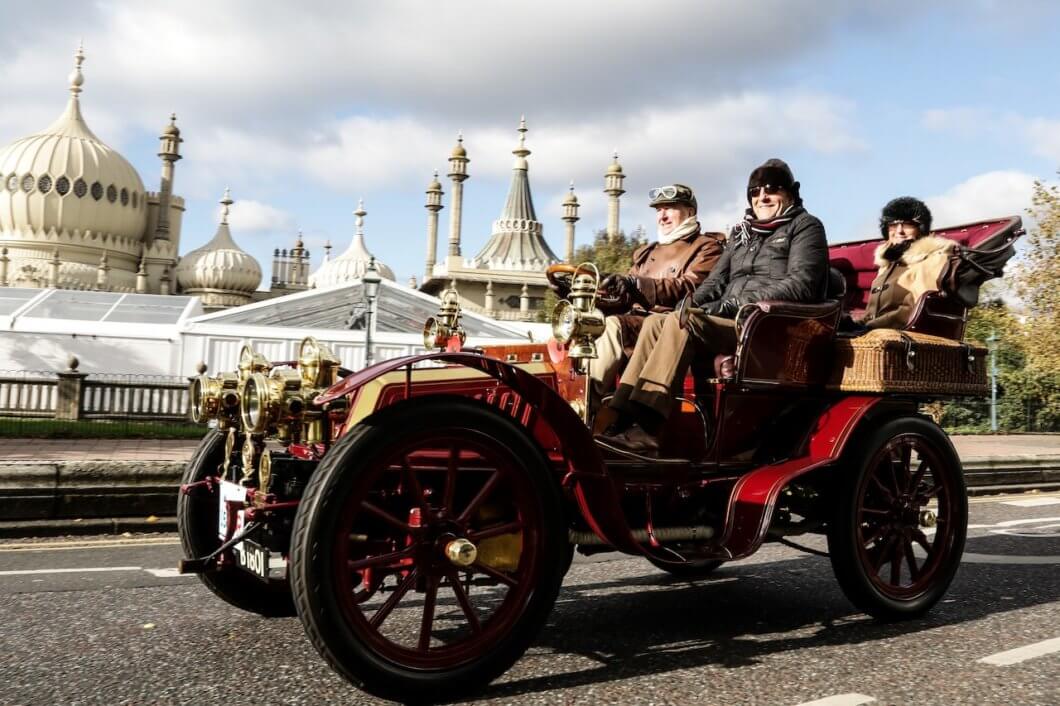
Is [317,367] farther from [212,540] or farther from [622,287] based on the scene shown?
[622,287]

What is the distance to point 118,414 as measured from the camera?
2141cm

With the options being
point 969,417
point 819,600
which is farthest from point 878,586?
point 969,417

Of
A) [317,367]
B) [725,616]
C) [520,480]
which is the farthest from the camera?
[725,616]

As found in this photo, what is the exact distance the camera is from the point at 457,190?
81.7 m

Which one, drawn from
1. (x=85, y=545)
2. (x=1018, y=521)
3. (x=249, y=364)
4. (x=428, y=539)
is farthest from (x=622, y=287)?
(x=1018, y=521)

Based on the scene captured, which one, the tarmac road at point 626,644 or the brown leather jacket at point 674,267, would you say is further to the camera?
the brown leather jacket at point 674,267

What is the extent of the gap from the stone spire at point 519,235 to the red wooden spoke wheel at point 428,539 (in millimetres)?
75914

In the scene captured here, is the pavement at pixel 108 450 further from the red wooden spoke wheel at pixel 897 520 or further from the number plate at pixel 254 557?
the number plate at pixel 254 557

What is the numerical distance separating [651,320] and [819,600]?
1852 mm

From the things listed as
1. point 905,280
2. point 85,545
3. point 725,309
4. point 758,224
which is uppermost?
point 758,224

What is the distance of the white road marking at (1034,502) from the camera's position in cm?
1002

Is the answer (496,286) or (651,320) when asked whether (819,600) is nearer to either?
(651,320)

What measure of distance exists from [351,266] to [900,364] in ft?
254

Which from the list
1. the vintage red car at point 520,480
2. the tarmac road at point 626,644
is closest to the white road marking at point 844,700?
the tarmac road at point 626,644
